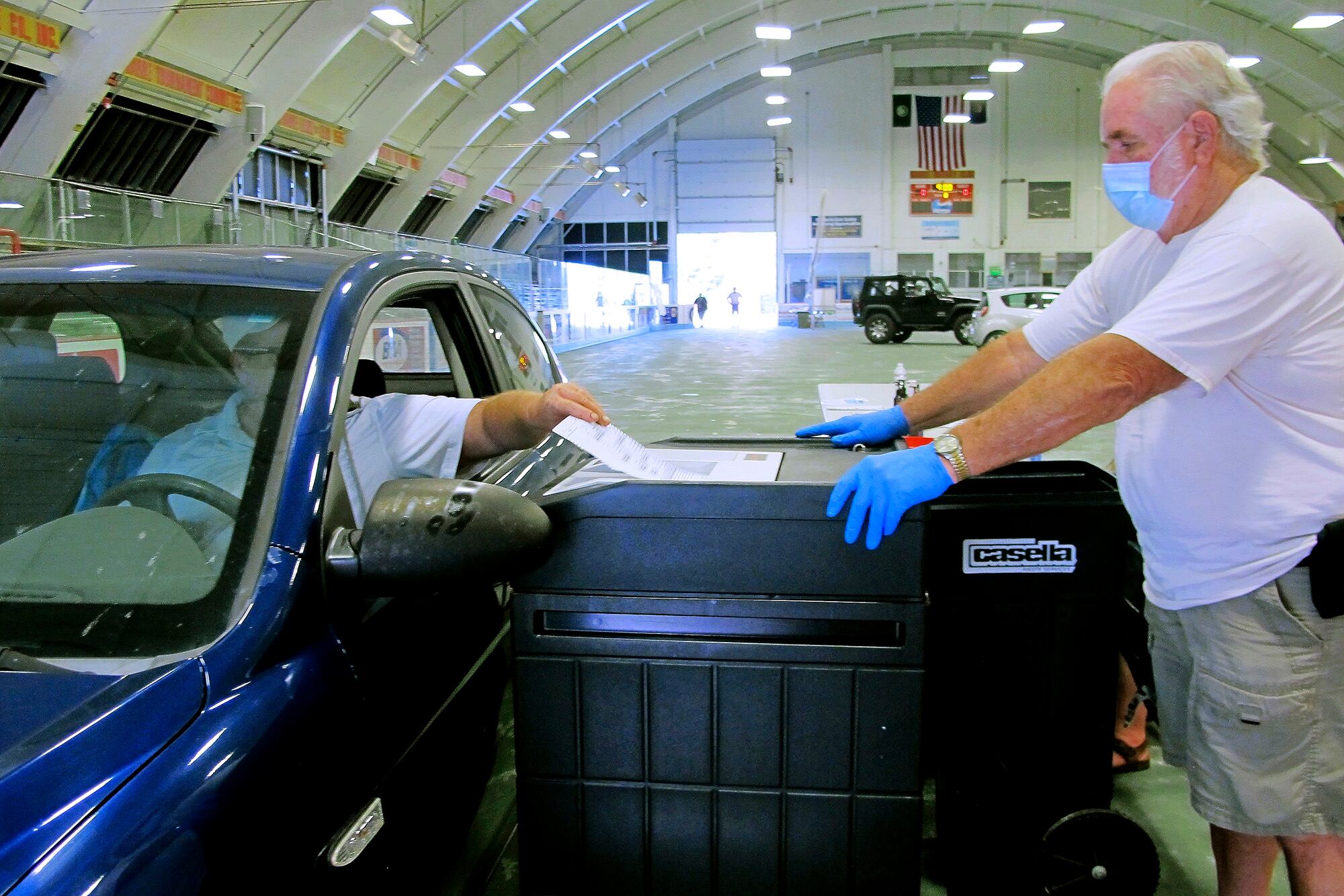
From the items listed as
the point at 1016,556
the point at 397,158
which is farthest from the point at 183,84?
the point at 1016,556

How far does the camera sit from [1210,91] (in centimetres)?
148

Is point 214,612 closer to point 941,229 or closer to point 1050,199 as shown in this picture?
point 941,229

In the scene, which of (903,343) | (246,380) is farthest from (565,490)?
(903,343)

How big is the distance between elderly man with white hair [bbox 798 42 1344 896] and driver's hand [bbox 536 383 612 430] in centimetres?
53

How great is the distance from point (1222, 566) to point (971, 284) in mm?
33617

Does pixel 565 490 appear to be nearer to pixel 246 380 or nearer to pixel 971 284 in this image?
pixel 246 380

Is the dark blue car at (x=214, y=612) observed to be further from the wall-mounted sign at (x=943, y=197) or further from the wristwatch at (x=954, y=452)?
the wall-mounted sign at (x=943, y=197)

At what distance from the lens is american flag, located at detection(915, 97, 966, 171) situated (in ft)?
106

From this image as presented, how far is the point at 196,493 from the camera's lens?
1.45 meters

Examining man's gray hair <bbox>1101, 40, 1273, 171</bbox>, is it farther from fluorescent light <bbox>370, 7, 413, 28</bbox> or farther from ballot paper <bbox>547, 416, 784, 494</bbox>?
fluorescent light <bbox>370, 7, 413, 28</bbox>

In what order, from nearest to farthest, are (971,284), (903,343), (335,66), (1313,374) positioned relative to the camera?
(1313,374) < (335,66) < (903,343) < (971,284)

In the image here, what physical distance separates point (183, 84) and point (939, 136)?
2441cm

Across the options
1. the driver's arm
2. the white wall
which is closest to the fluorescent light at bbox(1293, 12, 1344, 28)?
the white wall

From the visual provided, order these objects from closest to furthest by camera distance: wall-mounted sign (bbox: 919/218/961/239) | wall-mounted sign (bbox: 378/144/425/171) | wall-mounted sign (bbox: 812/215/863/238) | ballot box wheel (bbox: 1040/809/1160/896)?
ballot box wheel (bbox: 1040/809/1160/896) < wall-mounted sign (bbox: 378/144/425/171) < wall-mounted sign (bbox: 919/218/961/239) < wall-mounted sign (bbox: 812/215/863/238)
